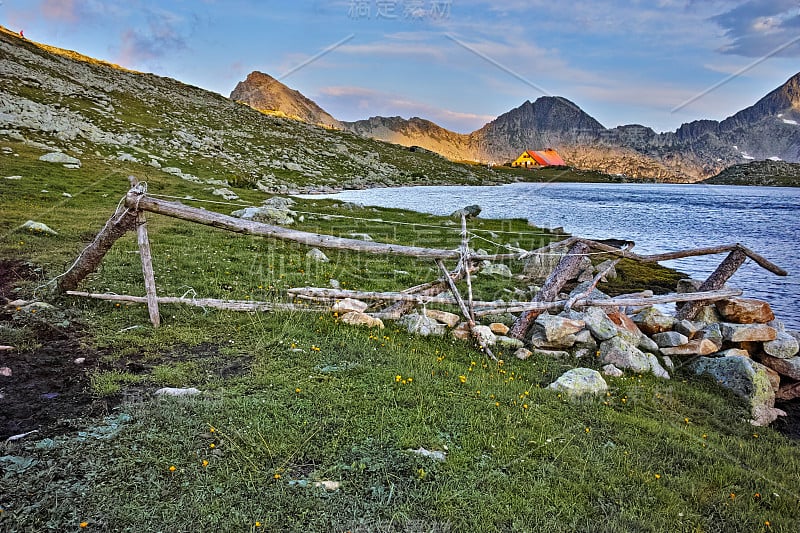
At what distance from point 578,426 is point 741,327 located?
8432mm

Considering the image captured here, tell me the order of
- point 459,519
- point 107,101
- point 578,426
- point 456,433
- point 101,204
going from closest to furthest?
1. point 459,519
2. point 456,433
3. point 578,426
4. point 101,204
5. point 107,101

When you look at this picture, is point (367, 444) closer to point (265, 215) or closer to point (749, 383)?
point (749, 383)

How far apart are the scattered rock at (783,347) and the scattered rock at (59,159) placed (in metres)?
44.6

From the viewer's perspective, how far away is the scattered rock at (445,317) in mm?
11960

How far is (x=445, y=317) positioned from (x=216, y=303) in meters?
6.15

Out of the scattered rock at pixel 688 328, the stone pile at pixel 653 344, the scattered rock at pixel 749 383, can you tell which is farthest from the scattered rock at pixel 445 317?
the scattered rock at pixel 688 328

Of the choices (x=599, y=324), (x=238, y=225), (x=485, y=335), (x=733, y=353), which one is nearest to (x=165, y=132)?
(x=238, y=225)

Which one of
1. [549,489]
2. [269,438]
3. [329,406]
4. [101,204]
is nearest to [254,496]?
[269,438]

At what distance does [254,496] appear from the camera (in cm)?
481

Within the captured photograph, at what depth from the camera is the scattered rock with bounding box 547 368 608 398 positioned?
8.42 meters

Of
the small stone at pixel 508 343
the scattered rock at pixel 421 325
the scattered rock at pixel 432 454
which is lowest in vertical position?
the small stone at pixel 508 343

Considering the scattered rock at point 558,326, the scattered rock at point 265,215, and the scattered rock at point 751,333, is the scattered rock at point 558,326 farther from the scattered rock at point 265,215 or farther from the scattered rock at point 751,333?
the scattered rock at point 265,215

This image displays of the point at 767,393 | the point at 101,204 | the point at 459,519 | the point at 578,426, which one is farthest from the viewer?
the point at 101,204

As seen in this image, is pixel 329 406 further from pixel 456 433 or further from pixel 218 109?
pixel 218 109
